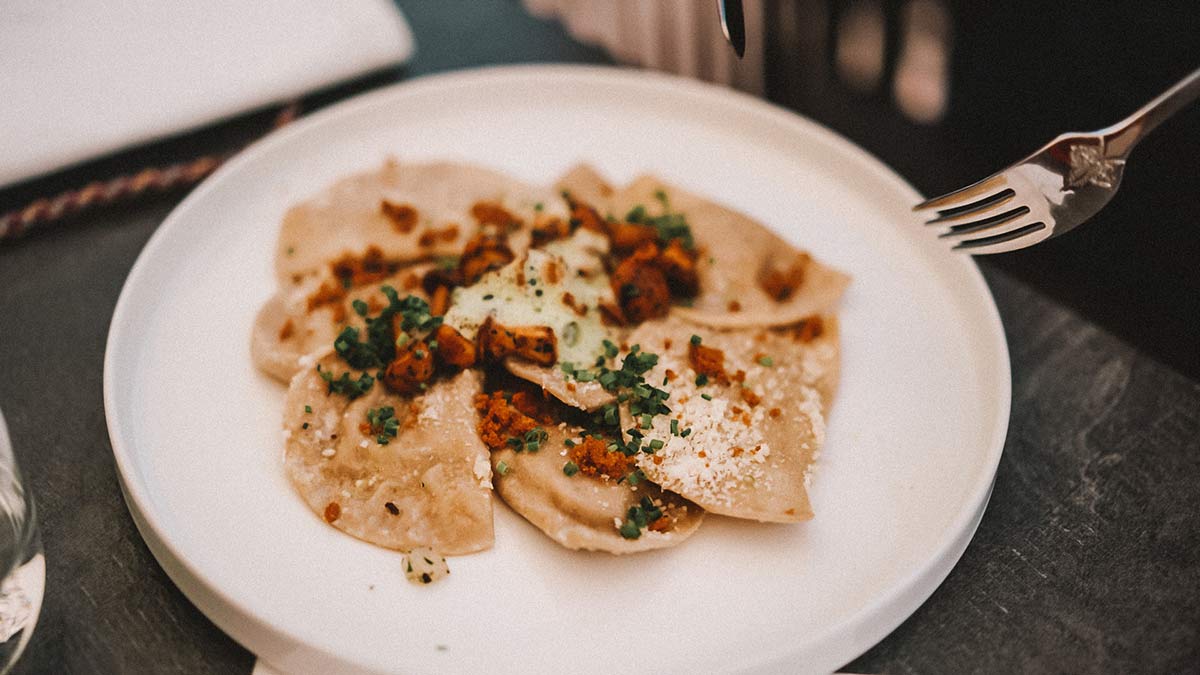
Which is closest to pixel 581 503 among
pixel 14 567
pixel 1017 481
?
pixel 1017 481

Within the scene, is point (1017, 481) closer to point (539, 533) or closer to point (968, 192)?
point (968, 192)

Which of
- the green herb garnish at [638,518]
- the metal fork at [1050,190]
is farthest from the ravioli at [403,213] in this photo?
the metal fork at [1050,190]

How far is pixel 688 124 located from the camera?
2914 mm

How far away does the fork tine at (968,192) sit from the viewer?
1.92 meters

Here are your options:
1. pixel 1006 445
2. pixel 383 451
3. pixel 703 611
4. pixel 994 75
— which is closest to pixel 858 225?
pixel 1006 445

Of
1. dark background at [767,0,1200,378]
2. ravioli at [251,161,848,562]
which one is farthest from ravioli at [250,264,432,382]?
dark background at [767,0,1200,378]

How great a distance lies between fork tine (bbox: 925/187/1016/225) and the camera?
1929mm

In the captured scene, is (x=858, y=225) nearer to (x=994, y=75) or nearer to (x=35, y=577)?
(x=994, y=75)

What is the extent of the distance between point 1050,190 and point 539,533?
1.27 metres

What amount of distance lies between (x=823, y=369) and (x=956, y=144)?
4.31 ft

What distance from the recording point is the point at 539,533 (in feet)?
6.25

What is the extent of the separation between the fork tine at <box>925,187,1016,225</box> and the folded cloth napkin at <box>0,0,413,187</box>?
6.49ft

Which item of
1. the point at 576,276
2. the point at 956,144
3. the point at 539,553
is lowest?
the point at 956,144

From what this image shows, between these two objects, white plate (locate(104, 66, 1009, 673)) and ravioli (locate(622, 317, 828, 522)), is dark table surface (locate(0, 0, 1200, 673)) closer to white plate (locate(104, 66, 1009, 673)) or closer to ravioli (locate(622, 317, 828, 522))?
white plate (locate(104, 66, 1009, 673))
